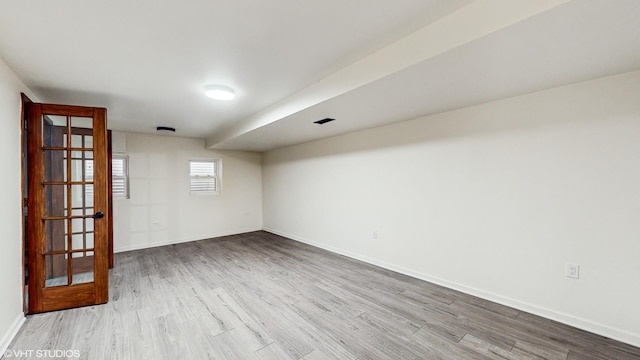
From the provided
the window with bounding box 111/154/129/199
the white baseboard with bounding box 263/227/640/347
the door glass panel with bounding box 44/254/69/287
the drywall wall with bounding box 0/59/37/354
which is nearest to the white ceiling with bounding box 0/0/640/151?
the drywall wall with bounding box 0/59/37/354

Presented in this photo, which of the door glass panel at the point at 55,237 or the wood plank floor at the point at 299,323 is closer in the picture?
the wood plank floor at the point at 299,323

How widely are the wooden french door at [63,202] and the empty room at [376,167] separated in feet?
0.06

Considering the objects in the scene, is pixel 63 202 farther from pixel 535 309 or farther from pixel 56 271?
pixel 535 309

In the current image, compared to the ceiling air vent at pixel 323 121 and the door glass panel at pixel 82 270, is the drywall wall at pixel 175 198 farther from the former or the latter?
the ceiling air vent at pixel 323 121

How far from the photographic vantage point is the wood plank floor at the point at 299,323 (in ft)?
6.17

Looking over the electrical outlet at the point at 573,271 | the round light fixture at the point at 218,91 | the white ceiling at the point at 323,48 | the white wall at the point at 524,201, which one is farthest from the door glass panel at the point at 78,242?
the electrical outlet at the point at 573,271

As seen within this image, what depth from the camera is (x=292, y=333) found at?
2117 millimetres

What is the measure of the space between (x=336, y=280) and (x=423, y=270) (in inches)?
44.6

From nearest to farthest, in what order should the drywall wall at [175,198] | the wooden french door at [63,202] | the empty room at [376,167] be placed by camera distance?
the empty room at [376,167] → the wooden french door at [63,202] → the drywall wall at [175,198]

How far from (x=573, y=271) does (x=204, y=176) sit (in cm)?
621

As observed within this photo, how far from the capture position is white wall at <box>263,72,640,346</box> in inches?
77.8

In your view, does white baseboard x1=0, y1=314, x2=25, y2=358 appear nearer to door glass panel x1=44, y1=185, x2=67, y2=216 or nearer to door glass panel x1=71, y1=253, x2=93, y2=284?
door glass panel x1=71, y1=253, x2=93, y2=284

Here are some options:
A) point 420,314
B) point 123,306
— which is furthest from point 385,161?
point 123,306

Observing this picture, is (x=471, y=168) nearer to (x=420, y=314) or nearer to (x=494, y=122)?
(x=494, y=122)
